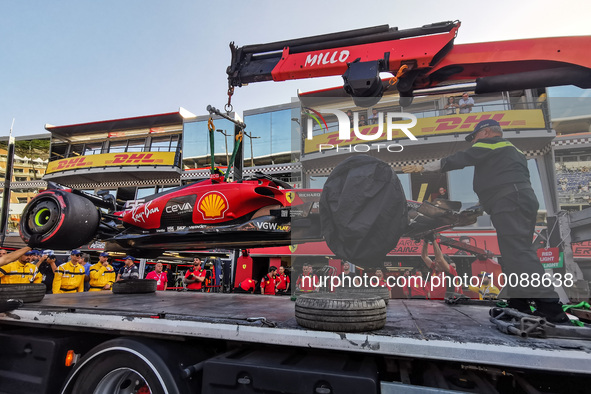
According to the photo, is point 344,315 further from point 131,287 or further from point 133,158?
point 133,158

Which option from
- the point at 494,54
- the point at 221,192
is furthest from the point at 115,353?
the point at 494,54

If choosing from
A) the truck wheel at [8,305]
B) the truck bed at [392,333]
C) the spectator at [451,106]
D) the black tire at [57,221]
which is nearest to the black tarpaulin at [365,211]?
the truck bed at [392,333]

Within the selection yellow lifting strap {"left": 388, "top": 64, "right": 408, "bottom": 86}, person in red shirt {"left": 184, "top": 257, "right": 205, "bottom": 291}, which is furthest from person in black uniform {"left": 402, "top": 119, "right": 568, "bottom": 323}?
person in red shirt {"left": 184, "top": 257, "right": 205, "bottom": 291}

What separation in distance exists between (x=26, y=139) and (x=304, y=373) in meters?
29.1

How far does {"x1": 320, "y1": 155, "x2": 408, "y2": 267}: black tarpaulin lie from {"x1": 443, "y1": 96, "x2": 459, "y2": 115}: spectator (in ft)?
2.48

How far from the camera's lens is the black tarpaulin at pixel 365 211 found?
3088 mm

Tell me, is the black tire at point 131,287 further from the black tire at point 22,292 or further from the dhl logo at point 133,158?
the dhl logo at point 133,158

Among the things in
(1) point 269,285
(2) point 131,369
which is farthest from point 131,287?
(1) point 269,285

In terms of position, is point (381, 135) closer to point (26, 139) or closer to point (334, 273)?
point (334, 273)

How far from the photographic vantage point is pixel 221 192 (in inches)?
184

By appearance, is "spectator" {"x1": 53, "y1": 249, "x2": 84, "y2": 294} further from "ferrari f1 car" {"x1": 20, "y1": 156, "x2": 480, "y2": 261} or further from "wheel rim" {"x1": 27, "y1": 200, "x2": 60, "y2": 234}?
"wheel rim" {"x1": 27, "y1": 200, "x2": 60, "y2": 234}

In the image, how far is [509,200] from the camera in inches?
110

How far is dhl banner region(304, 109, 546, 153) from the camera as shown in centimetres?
295

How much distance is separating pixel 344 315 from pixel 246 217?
253 centimetres
